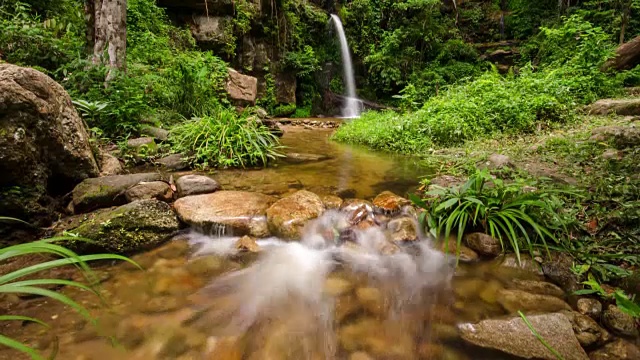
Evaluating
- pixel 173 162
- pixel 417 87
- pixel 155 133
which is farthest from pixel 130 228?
pixel 417 87

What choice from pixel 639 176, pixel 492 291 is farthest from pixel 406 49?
pixel 492 291

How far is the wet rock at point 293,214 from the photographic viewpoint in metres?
2.70

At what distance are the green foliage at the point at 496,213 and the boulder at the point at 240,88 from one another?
635cm

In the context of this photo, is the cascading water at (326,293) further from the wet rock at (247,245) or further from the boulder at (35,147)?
the boulder at (35,147)

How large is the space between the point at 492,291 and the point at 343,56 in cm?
1426

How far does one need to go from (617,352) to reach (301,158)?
4.33 meters

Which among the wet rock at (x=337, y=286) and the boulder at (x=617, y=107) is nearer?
the wet rock at (x=337, y=286)

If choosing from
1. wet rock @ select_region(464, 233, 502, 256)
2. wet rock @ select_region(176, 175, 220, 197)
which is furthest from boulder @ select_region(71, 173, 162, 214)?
wet rock @ select_region(464, 233, 502, 256)

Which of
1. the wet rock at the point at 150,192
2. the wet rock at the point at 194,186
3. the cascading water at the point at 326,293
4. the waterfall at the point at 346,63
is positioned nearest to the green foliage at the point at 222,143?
the wet rock at the point at 194,186

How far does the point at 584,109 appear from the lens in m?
5.67

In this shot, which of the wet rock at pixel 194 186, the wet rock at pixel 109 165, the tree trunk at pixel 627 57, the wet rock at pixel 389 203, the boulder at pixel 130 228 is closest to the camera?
the boulder at pixel 130 228

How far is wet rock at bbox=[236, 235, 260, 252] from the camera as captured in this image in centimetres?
255

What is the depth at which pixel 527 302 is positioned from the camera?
6.08 feet

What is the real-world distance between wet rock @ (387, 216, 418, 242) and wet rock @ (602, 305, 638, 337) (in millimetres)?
1239
